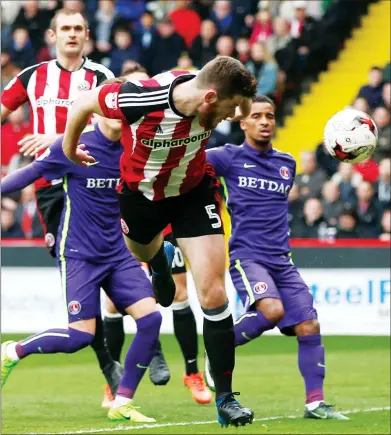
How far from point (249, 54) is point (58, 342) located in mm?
9068

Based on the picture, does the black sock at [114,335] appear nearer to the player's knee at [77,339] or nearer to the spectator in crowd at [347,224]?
the player's knee at [77,339]

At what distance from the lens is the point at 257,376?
1115 cm

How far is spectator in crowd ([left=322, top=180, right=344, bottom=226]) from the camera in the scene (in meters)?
14.0

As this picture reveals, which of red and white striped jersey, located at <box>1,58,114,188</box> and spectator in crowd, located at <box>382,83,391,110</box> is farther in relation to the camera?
spectator in crowd, located at <box>382,83,391,110</box>

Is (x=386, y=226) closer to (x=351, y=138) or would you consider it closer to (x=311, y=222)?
(x=311, y=222)

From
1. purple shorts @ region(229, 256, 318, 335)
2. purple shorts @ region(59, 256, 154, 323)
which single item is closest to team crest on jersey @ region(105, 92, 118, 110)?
purple shorts @ region(59, 256, 154, 323)

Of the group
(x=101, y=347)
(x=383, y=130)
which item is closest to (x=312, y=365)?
(x=101, y=347)

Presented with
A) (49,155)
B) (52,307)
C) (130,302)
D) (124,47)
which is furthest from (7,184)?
(124,47)

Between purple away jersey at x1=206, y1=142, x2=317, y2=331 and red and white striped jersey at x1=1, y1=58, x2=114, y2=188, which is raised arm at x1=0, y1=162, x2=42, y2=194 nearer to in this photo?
red and white striped jersey at x1=1, y1=58, x2=114, y2=188

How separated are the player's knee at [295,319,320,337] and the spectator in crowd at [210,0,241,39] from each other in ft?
30.6

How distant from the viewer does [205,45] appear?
55.1ft

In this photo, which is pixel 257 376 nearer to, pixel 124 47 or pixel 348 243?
pixel 348 243

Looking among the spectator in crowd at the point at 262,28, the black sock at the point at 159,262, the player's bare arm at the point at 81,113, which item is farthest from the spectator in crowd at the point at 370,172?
the player's bare arm at the point at 81,113

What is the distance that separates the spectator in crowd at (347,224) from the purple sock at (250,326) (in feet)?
18.7
